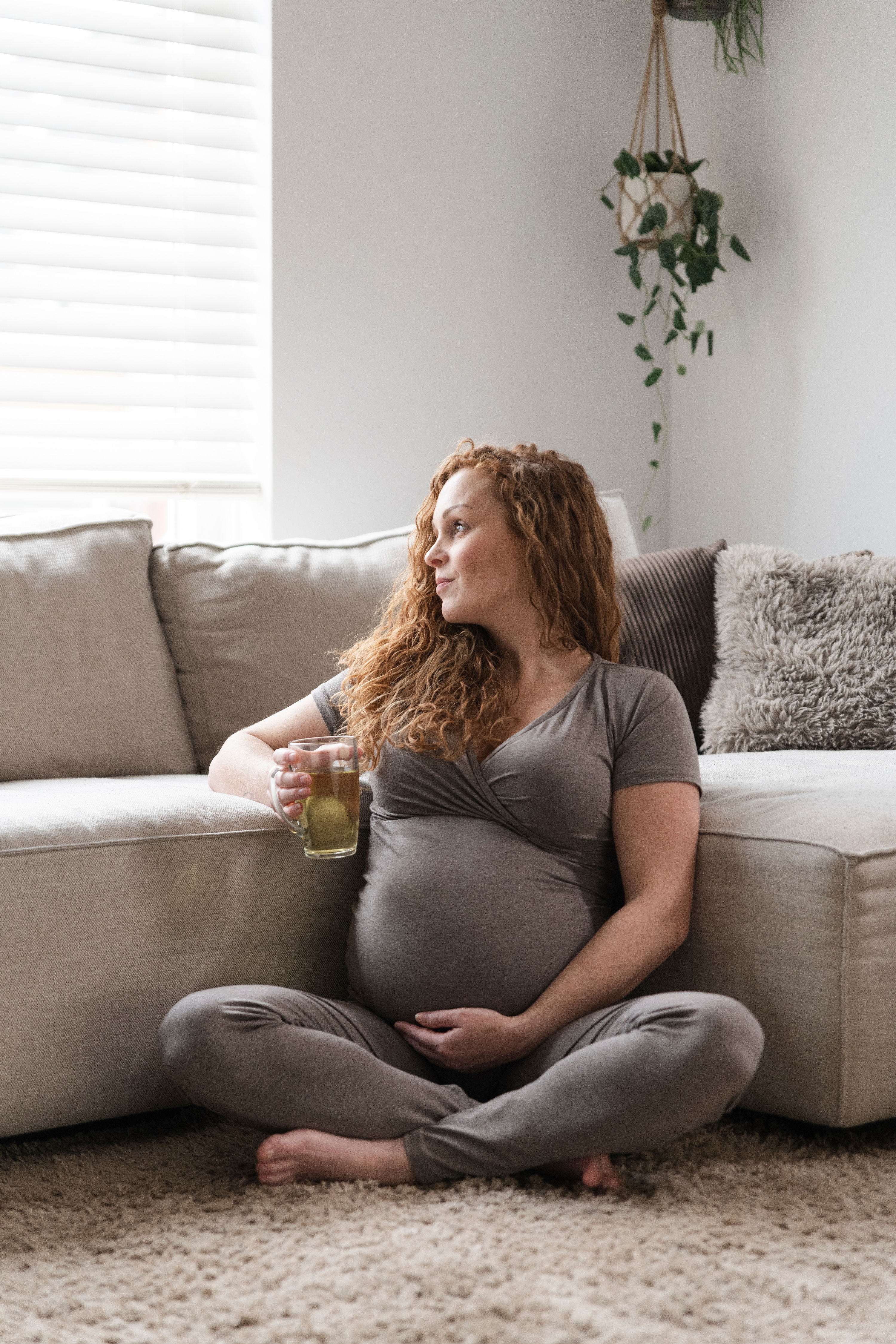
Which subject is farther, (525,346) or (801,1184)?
(525,346)

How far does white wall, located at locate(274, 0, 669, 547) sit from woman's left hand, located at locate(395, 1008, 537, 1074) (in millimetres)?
1696

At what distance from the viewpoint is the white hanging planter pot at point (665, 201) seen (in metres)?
3.08

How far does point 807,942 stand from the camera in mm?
1470

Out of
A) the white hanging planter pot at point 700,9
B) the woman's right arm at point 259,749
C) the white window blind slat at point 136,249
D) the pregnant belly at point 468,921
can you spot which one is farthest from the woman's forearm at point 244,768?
the white hanging planter pot at point 700,9

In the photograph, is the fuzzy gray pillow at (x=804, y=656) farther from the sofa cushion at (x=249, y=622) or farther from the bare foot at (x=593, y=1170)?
the bare foot at (x=593, y=1170)

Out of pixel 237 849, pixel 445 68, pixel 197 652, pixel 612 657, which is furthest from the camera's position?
pixel 445 68

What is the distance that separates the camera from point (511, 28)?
3.11 metres

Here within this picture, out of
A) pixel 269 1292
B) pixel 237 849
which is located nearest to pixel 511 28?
pixel 237 849

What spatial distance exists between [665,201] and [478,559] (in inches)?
72.9

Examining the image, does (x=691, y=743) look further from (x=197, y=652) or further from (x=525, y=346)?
(x=525, y=346)

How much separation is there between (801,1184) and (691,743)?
514 millimetres

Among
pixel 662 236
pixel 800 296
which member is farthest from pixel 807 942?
pixel 662 236

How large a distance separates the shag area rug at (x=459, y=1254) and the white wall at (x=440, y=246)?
1.83 metres

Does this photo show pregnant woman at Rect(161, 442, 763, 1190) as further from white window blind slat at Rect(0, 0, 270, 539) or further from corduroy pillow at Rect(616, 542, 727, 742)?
white window blind slat at Rect(0, 0, 270, 539)
